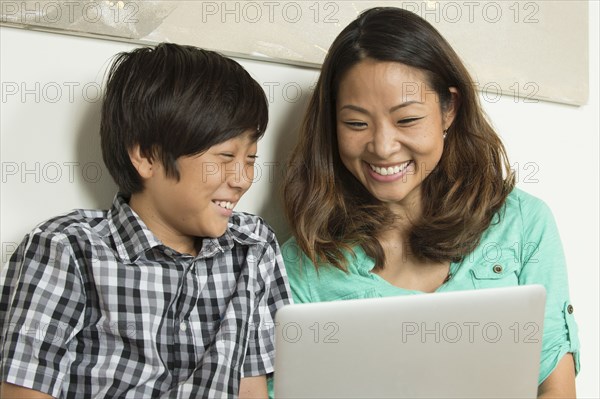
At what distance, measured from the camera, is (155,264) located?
1.27 meters

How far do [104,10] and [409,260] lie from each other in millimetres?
738

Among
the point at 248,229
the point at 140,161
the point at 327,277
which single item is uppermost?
the point at 140,161

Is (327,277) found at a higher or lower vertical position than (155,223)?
lower

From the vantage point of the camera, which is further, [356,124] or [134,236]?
[356,124]

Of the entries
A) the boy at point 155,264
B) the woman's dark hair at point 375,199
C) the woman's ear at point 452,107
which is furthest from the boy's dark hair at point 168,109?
the woman's ear at point 452,107

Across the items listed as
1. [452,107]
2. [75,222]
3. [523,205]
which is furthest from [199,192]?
[523,205]

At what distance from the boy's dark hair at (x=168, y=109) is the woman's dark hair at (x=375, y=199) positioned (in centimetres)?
26

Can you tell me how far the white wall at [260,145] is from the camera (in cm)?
132

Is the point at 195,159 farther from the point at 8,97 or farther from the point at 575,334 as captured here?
the point at 575,334

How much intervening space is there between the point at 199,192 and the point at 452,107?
22.1 inches

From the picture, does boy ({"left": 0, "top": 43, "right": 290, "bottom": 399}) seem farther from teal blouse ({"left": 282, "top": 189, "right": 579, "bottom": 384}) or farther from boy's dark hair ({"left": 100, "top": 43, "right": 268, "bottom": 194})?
teal blouse ({"left": 282, "top": 189, "right": 579, "bottom": 384})

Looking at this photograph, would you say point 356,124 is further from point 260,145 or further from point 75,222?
point 75,222

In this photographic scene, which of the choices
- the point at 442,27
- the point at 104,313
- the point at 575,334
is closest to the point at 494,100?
the point at 442,27

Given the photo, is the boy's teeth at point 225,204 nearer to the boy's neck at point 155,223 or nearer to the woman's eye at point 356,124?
the boy's neck at point 155,223
